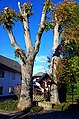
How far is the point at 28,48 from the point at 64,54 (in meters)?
12.4

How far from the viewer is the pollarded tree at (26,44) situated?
22547 millimetres

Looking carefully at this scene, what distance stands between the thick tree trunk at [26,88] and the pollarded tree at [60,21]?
5.33m

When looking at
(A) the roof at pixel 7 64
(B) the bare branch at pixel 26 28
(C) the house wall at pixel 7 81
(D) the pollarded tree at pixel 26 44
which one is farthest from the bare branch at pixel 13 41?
(A) the roof at pixel 7 64

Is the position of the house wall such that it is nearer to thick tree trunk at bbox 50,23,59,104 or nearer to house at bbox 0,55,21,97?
house at bbox 0,55,21,97

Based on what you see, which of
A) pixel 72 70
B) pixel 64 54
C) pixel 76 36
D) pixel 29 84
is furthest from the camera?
pixel 64 54

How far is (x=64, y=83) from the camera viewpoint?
96.4 ft

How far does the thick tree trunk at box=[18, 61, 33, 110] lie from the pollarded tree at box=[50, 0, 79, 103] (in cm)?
533

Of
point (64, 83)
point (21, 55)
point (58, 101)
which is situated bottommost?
point (58, 101)

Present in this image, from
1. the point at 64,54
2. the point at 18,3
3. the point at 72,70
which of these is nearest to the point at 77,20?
the point at 64,54

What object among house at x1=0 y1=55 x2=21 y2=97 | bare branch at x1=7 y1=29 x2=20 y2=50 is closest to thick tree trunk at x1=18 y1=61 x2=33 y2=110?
bare branch at x1=7 y1=29 x2=20 y2=50

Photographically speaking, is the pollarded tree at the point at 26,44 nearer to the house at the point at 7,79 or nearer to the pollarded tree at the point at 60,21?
the pollarded tree at the point at 60,21

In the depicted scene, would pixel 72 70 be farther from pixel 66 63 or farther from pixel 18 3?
pixel 18 3

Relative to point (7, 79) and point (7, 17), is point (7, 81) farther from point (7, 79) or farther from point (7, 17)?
point (7, 17)

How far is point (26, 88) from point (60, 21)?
36.2ft
